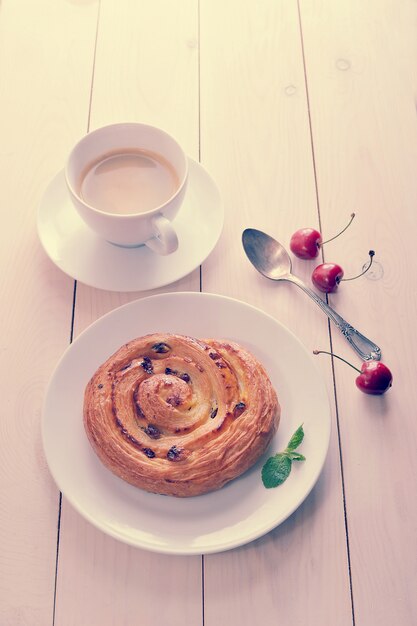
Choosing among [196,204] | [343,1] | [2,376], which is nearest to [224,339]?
[196,204]

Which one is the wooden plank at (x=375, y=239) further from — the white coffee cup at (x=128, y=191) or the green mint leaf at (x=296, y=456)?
the white coffee cup at (x=128, y=191)

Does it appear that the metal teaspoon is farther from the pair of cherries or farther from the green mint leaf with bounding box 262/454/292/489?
the green mint leaf with bounding box 262/454/292/489

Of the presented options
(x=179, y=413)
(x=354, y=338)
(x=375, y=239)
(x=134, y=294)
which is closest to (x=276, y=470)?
(x=179, y=413)

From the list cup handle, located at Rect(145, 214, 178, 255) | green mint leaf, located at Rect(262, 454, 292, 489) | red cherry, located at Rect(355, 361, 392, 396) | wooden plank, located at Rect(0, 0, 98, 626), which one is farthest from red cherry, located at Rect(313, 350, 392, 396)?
wooden plank, located at Rect(0, 0, 98, 626)

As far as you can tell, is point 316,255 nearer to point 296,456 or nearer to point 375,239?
point 375,239

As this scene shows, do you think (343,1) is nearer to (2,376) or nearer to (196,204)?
(196,204)

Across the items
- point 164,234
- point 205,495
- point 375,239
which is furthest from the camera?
point 375,239

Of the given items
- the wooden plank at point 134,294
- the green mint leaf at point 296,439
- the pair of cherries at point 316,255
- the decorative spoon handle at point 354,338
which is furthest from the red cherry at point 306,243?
the green mint leaf at point 296,439
